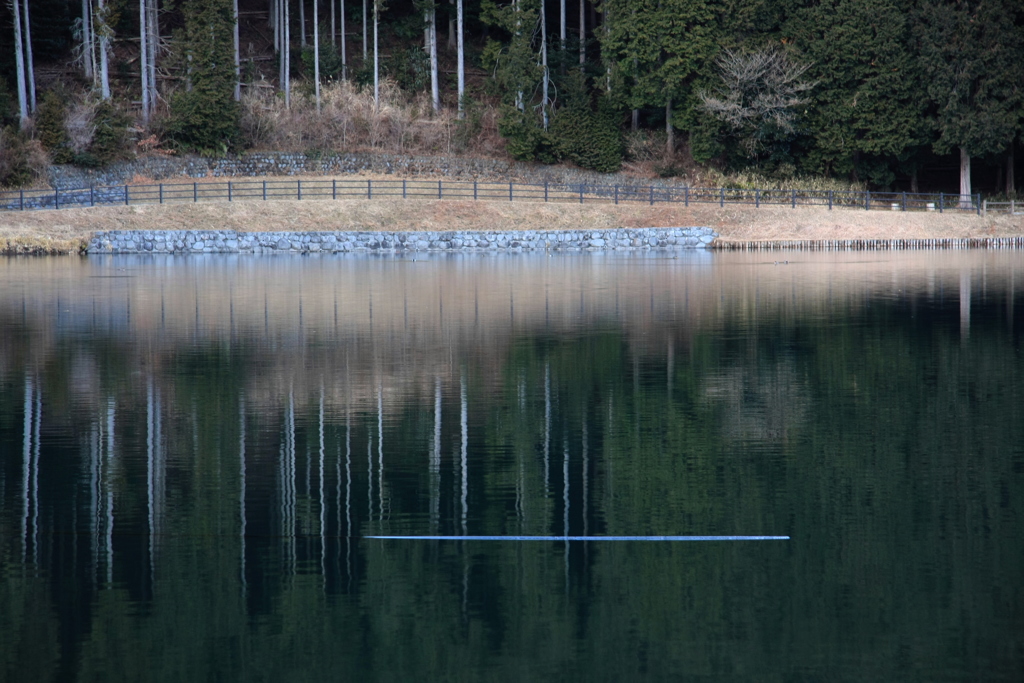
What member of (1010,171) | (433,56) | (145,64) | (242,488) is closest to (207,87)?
(145,64)

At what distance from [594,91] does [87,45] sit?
26.2 metres

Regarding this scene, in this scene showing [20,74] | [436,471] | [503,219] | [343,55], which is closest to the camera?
[436,471]

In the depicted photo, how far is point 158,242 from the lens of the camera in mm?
45438

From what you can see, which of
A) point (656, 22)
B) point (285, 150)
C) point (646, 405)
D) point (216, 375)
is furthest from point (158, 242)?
point (646, 405)

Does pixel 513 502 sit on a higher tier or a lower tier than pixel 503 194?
lower

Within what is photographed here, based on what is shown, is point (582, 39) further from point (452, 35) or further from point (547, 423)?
point (547, 423)

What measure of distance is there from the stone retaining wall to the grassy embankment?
126 centimetres

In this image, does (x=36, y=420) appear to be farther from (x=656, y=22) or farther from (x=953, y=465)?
(x=656, y=22)

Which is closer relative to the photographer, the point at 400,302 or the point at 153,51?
the point at 400,302

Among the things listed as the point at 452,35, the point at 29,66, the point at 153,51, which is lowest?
the point at 29,66

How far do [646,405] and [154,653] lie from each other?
7569 millimetres

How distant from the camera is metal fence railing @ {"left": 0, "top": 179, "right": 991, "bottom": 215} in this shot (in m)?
50.9

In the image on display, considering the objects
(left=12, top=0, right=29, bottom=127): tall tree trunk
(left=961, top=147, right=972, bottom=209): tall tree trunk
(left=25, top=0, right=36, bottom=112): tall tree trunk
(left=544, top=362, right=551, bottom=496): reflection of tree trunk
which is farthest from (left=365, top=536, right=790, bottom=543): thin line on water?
(left=25, top=0, right=36, bottom=112): tall tree trunk

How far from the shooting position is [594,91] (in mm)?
66062
